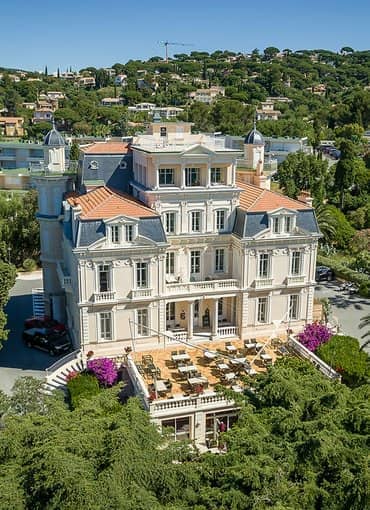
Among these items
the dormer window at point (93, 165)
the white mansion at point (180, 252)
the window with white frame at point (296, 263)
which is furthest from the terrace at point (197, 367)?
the dormer window at point (93, 165)

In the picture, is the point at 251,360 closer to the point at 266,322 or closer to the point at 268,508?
the point at 266,322

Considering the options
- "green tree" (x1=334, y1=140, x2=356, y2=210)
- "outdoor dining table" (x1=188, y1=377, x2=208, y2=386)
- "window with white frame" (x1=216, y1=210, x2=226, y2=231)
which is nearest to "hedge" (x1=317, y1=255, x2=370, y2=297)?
"window with white frame" (x1=216, y1=210, x2=226, y2=231)

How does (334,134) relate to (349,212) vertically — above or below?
above

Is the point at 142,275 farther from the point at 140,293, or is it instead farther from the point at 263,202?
the point at 263,202

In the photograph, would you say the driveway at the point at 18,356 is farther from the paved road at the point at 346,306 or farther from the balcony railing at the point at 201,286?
the paved road at the point at 346,306

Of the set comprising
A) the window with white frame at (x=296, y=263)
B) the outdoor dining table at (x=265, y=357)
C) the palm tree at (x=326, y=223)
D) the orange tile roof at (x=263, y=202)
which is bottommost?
the outdoor dining table at (x=265, y=357)

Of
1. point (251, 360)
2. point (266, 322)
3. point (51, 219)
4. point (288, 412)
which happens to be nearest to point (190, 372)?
point (251, 360)

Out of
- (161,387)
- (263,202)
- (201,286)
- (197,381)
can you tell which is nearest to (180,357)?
(197,381)
